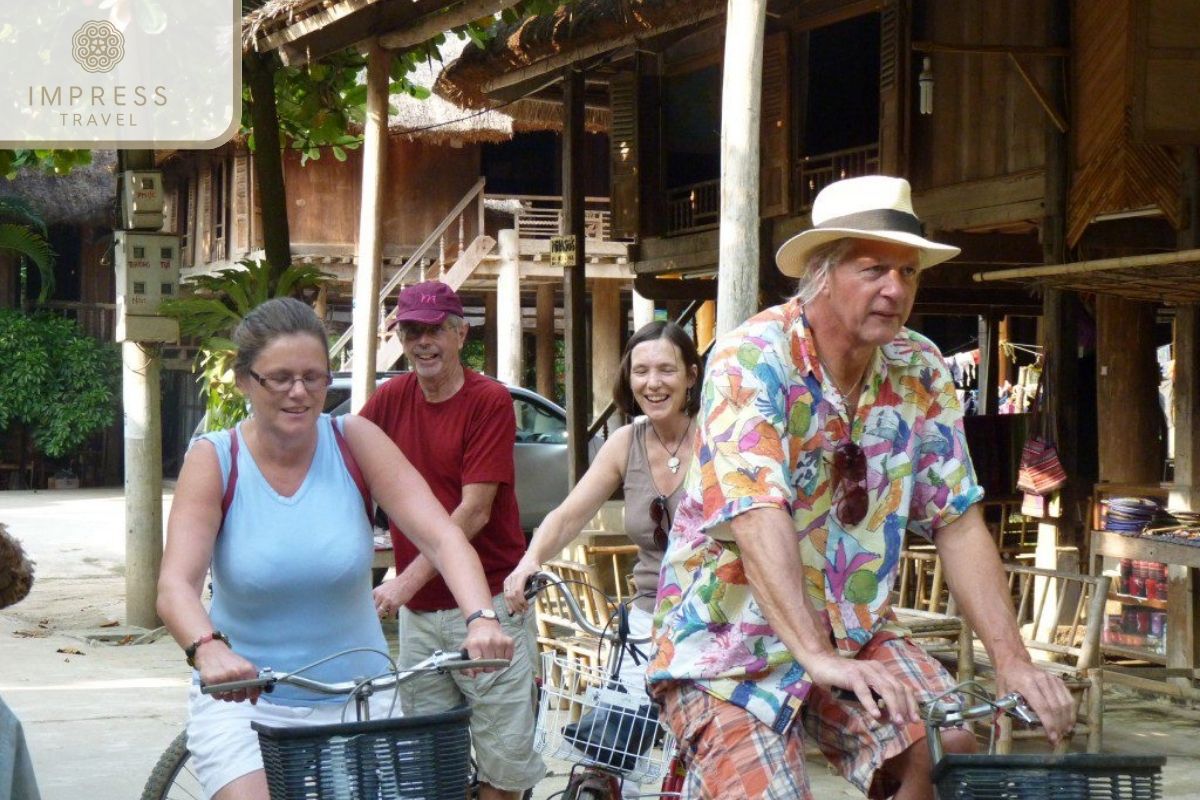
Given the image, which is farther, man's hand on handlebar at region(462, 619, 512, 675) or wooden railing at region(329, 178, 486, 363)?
wooden railing at region(329, 178, 486, 363)

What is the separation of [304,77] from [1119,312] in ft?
21.7

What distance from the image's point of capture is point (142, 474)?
11.0 metres

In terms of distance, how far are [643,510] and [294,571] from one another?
64.0 inches

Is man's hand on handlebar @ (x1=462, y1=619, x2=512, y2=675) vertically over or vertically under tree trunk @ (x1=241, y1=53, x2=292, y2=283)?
under

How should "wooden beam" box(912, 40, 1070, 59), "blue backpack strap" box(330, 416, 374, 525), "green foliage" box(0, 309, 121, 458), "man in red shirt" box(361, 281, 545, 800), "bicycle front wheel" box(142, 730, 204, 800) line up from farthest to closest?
"green foliage" box(0, 309, 121, 458), "wooden beam" box(912, 40, 1070, 59), "man in red shirt" box(361, 281, 545, 800), "bicycle front wheel" box(142, 730, 204, 800), "blue backpack strap" box(330, 416, 374, 525)

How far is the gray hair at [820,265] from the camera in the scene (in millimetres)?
3207

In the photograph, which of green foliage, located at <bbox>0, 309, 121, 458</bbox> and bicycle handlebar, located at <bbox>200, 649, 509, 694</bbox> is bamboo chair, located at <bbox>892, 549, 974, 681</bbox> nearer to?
bicycle handlebar, located at <bbox>200, 649, 509, 694</bbox>

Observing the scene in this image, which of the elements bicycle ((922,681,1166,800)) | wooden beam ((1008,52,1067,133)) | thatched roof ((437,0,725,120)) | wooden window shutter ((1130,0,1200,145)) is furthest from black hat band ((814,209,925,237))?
thatched roof ((437,0,725,120))

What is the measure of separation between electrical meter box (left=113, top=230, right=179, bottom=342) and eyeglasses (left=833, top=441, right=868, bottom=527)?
8.44 meters

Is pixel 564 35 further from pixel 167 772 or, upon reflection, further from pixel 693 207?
pixel 167 772

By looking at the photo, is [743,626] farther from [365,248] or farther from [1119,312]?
[1119,312]

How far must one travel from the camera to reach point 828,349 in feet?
10.6

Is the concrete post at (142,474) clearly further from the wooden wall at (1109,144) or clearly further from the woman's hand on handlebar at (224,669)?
the woman's hand on handlebar at (224,669)

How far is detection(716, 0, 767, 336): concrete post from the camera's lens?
6742mm
